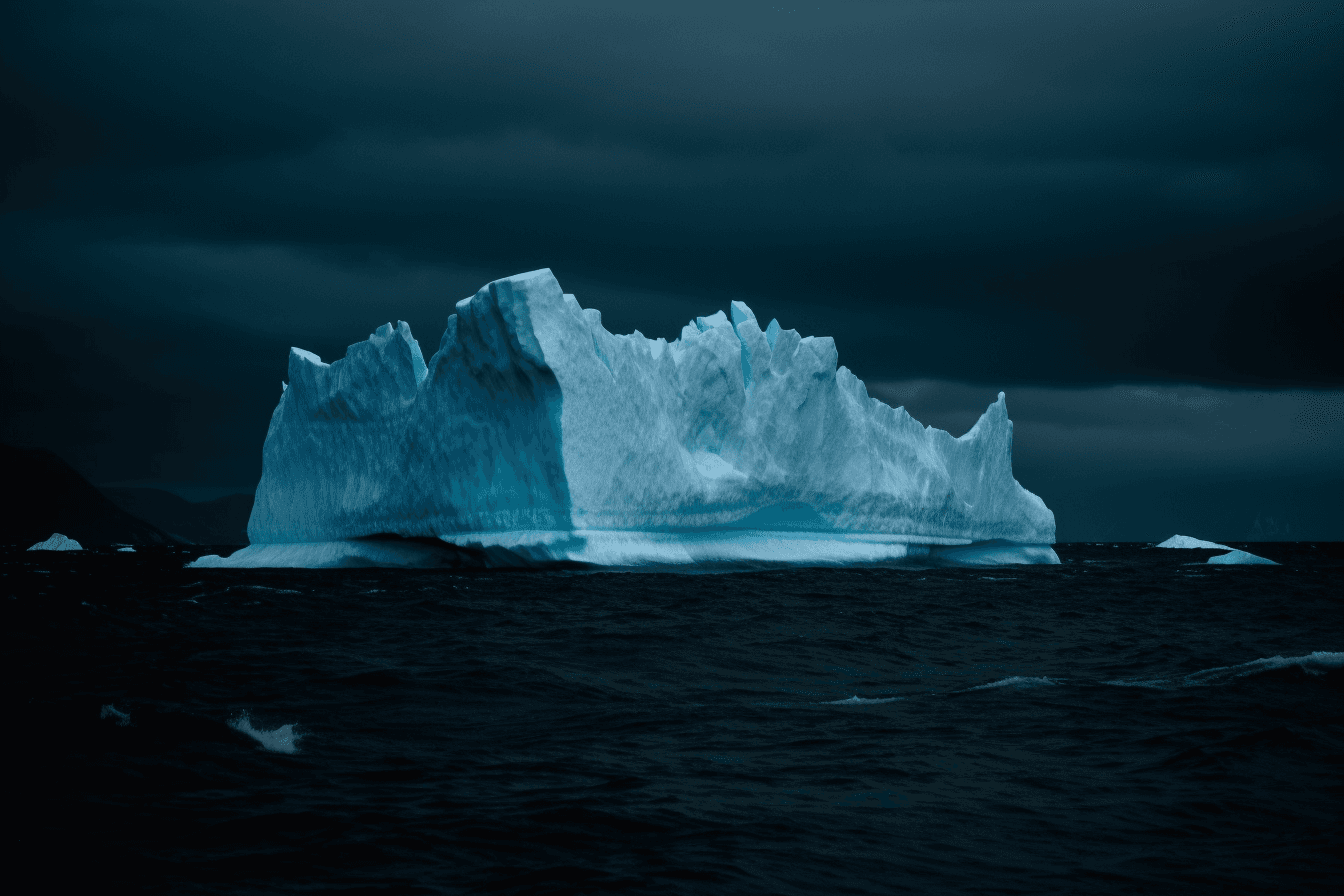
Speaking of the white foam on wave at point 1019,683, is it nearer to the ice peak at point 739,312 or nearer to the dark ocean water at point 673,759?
the dark ocean water at point 673,759

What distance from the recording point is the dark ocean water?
427 centimetres

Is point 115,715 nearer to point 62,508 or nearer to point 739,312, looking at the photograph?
point 739,312

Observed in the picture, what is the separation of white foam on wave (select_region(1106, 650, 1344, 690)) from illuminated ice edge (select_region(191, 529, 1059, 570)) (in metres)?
13.3

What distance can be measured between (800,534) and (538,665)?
16965 mm

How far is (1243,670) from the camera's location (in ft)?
29.6

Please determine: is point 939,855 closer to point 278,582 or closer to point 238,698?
point 238,698

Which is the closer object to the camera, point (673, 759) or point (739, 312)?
point (673, 759)

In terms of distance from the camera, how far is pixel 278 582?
70.3 feet

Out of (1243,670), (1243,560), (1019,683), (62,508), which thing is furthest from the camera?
(62,508)

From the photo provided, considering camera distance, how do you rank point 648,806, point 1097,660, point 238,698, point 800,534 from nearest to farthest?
point 648,806 → point 238,698 → point 1097,660 → point 800,534

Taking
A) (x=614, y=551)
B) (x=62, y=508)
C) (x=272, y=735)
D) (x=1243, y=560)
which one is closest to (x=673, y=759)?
(x=272, y=735)

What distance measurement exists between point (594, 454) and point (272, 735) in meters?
15.4

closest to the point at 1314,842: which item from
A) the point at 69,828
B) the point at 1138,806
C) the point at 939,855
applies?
the point at 1138,806

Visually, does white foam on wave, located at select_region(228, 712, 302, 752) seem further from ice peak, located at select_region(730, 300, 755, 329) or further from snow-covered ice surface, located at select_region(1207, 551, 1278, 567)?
snow-covered ice surface, located at select_region(1207, 551, 1278, 567)
